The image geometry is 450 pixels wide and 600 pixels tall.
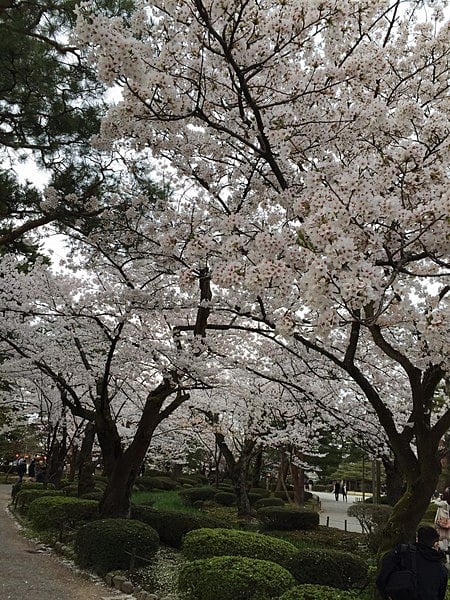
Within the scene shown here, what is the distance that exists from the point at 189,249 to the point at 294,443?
12134 millimetres

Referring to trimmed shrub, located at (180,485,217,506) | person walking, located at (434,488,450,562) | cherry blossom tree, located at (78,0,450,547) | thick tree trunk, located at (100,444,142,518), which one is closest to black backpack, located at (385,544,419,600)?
cherry blossom tree, located at (78,0,450,547)

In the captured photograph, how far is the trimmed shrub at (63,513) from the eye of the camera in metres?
9.19

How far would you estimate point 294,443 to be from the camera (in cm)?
1511

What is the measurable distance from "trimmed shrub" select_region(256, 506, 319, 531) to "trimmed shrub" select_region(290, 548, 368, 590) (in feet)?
21.6

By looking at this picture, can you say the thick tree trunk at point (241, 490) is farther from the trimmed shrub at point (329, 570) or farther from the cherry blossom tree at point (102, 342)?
the trimmed shrub at point (329, 570)

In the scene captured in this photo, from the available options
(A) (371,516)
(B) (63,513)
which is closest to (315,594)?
(B) (63,513)

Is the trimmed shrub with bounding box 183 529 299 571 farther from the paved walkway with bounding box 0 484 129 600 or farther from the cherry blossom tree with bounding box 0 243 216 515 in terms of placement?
the cherry blossom tree with bounding box 0 243 216 515

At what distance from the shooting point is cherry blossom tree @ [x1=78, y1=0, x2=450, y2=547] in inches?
130

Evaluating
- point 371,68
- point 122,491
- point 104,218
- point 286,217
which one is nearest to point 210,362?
point 122,491

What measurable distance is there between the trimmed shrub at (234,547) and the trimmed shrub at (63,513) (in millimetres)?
3184

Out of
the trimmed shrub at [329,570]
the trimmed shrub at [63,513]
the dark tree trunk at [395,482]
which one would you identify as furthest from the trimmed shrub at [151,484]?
the trimmed shrub at [329,570]

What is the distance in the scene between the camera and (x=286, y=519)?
1245 centimetres

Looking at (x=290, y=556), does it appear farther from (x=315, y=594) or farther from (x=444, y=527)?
(x=444, y=527)

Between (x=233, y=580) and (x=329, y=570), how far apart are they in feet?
5.70
